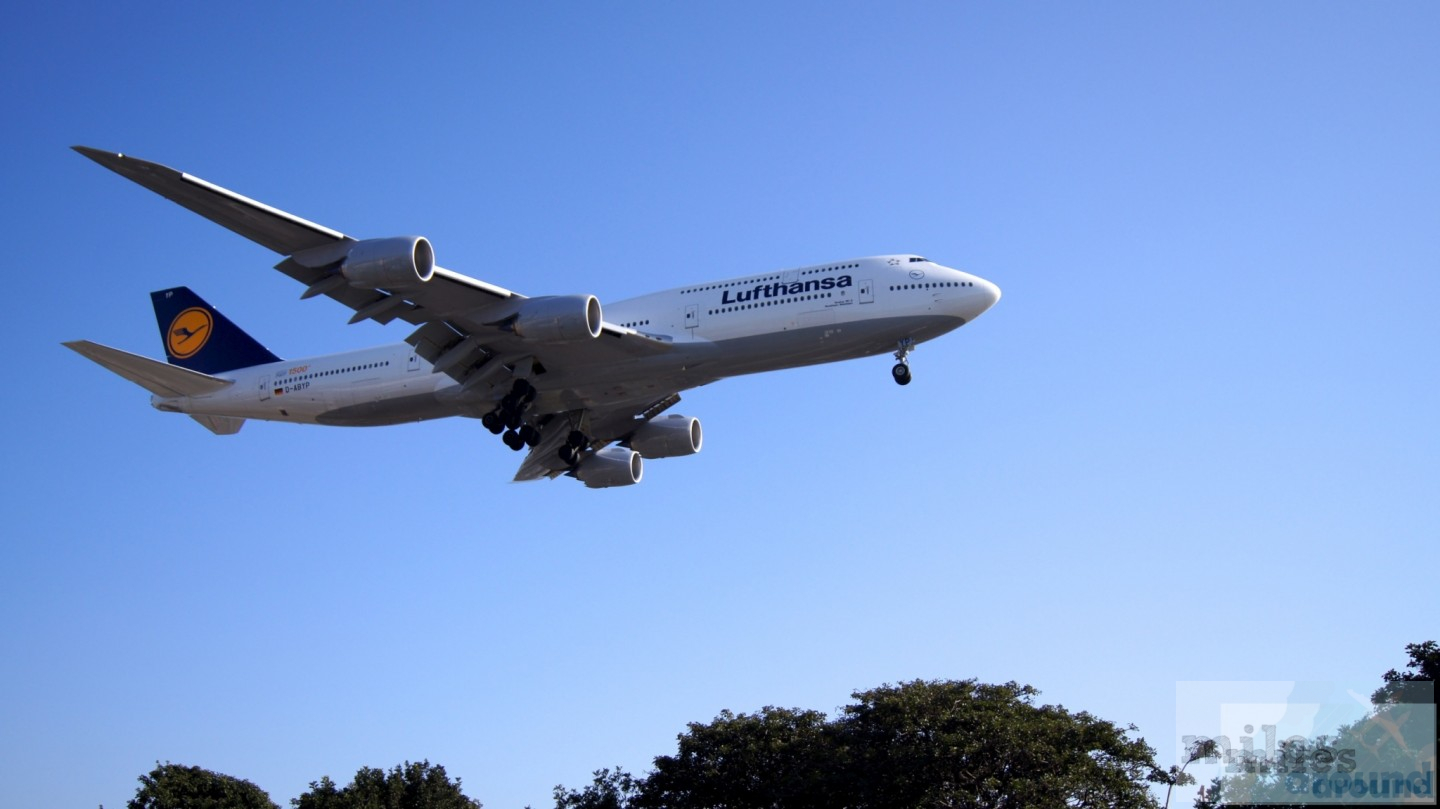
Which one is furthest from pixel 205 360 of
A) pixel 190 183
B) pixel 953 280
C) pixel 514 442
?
pixel 953 280

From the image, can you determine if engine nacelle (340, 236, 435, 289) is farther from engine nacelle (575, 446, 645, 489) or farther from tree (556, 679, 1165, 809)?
tree (556, 679, 1165, 809)

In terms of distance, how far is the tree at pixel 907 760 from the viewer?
4053cm

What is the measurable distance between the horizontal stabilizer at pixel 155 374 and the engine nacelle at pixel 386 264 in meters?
10.1

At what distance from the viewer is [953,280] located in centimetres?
3484

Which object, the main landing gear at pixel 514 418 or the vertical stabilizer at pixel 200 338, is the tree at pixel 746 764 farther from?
the vertical stabilizer at pixel 200 338

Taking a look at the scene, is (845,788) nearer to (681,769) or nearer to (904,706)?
(904,706)

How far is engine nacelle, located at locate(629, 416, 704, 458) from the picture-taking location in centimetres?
4272

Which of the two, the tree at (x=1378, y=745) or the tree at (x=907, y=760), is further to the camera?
the tree at (x=907, y=760)

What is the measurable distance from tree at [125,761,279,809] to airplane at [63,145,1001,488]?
2314 centimetres

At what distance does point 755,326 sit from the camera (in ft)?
114

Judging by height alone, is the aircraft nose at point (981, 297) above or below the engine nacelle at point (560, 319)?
above

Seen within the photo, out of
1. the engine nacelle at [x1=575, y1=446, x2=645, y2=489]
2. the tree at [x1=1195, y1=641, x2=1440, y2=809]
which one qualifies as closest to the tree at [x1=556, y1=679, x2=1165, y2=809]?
the tree at [x1=1195, y1=641, x2=1440, y2=809]

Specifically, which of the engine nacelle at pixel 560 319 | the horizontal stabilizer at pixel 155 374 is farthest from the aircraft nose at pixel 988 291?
the horizontal stabilizer at pixel 155 374

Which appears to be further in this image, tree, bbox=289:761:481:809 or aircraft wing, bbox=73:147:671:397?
tree, bbox=289:761:481:809
